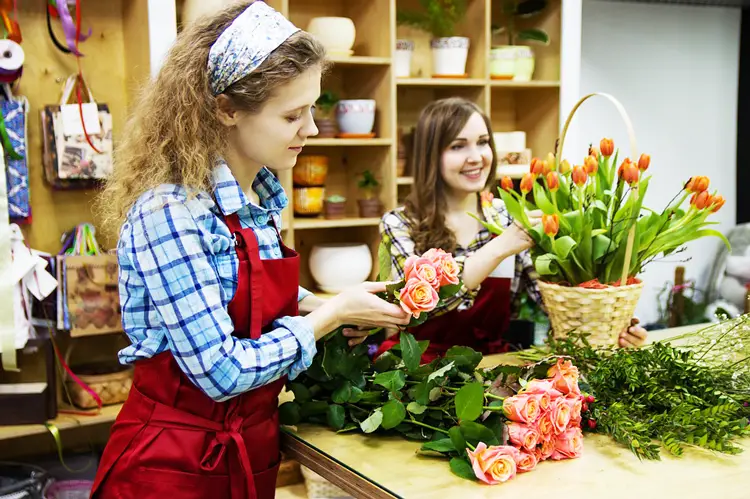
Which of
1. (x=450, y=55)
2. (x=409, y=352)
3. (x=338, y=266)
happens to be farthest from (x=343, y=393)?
(x=450, y=55)

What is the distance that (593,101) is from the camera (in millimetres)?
4211

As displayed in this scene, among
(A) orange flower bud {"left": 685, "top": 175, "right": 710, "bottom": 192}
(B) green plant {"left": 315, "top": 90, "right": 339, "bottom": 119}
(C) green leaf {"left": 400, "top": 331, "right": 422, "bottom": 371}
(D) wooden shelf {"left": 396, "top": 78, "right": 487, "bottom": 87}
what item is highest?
(D) wooden shelf {"left": 396, "top": 78, "right": 487, "bottom": 87}

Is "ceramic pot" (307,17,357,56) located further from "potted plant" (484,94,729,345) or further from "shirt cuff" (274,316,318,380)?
"shirt cuff" (274,316,318,380)

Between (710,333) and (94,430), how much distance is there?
7.43 feet

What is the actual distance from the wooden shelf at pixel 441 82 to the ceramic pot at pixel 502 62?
0.11m

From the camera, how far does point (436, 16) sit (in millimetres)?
3512

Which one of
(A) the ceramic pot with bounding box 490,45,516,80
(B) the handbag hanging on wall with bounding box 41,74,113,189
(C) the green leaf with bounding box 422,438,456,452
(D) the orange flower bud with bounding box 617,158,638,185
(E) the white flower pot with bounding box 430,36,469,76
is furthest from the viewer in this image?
(A) the ceramic pot with bounding box 490,45,516,80

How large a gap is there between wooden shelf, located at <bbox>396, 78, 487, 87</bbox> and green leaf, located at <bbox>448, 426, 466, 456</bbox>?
7.06 feet

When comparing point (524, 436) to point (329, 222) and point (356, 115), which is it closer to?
point (329, 222)

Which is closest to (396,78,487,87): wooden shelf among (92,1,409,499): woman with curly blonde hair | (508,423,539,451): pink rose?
(92,1,409,499): woman with curly blonde hair

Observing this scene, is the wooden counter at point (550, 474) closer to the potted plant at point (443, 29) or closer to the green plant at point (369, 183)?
the green plant at point (369, 183)

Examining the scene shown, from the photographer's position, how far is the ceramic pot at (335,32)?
3076 millimetres

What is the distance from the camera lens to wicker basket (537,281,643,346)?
1.73 m

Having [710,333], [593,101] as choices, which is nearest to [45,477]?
[710,333]
